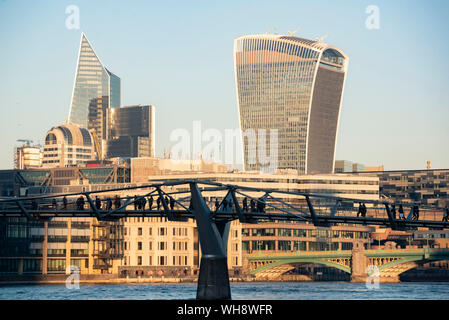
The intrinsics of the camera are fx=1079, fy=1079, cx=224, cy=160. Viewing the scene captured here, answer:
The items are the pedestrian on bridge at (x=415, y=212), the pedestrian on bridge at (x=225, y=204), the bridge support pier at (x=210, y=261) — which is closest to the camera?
the pedestrian on bridge at (x=415, y=212)

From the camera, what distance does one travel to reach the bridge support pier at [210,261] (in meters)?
146

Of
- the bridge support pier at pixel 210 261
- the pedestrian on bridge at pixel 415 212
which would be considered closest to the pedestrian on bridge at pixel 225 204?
the bridge support pier at pixel 210 261

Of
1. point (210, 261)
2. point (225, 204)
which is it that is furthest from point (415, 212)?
point (225, 204)

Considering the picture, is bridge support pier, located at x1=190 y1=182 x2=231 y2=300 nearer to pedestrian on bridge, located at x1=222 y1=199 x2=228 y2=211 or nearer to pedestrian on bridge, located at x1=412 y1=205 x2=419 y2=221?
pedestrian on bridge, located at x1=222 y1=199 x2=228 y2=211

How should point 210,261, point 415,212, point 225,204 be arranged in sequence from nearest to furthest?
point 415,212, point 210,261, point 225,204

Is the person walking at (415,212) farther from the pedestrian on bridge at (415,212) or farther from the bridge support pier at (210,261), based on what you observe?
the bridge support pier at (210,261)

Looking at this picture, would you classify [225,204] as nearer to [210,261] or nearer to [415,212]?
[210,261]

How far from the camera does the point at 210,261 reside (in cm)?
14562

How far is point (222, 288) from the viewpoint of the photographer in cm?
14638

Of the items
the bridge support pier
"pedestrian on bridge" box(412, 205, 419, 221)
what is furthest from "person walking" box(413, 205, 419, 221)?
the bridge support pier

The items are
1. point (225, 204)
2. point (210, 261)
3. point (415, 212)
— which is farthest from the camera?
point (225, 204)
